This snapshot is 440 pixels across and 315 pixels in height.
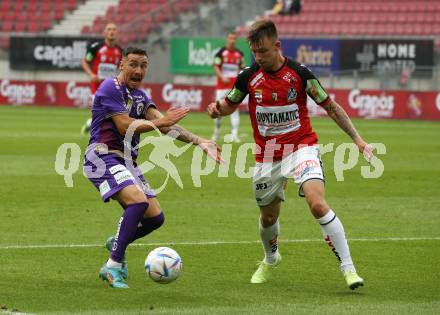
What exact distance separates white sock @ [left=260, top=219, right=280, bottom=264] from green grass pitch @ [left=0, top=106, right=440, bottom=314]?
0.65 ft

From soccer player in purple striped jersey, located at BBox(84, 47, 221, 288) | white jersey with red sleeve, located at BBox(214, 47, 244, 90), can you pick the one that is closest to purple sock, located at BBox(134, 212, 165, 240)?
soccer player in purple striped jersey, located at BBox(84, 47, 221, 288)

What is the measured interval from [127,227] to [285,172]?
1.41 metres

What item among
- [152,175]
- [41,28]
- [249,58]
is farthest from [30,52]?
[152,175]

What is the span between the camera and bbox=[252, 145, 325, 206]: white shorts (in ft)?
29.1

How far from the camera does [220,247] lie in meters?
11.0

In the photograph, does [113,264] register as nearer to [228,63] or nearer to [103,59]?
[103,59]

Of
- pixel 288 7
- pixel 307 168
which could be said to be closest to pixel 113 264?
pixel 307 168

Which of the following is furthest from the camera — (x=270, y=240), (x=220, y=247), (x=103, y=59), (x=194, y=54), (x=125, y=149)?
(x=194, y=54)

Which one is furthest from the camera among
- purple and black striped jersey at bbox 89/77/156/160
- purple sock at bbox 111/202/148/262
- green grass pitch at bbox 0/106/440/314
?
purple and black striped jersey at bbox 89/77/156/160

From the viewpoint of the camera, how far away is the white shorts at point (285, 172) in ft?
29.1

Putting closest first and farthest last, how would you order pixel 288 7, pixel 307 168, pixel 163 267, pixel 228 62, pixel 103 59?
pixel 163 267 → pixel 307 168 → pixel 103 59 → pixel 228 62 → pixel 288 7

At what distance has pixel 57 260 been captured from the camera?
10008 mm

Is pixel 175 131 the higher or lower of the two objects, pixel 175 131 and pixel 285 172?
the higher

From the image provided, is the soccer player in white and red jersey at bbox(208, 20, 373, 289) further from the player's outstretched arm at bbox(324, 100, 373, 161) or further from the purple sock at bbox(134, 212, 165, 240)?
the purple sock at bbox(134, 212, 165, 240)
